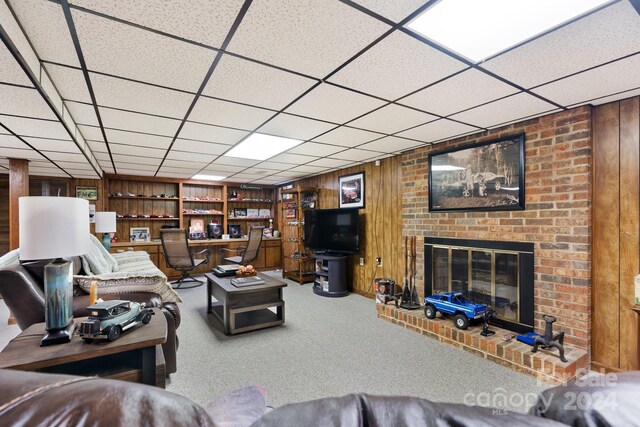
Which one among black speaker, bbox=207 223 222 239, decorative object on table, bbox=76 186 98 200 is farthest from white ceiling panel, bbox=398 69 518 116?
decorative object on table, bbox=76 186 98 200

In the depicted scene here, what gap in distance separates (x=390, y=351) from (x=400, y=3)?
2652 mm

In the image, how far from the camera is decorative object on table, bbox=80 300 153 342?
150 centimetres

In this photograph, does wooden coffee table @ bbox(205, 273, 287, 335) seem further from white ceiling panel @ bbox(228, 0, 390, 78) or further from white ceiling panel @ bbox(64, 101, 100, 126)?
white ceiling panel @ bbox(228, 0, 390, 78)

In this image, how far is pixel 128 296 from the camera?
2.39 m

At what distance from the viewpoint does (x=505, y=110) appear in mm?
2479

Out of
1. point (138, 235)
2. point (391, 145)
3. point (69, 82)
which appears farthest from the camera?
point (138, 235)

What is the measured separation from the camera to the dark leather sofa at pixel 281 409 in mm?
387

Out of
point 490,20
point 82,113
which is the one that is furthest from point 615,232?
point 82,113

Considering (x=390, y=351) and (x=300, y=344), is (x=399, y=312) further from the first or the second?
(x=300, y=344)

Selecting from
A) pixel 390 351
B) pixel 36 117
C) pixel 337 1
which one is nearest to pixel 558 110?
pixel 337 1

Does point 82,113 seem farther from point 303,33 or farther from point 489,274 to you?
point 489,274

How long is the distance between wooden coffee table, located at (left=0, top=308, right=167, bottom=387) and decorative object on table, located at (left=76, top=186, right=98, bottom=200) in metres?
4.89

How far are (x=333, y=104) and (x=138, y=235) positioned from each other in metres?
5.68

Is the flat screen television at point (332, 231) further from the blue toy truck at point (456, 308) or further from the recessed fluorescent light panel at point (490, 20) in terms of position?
the recessed fluorescent light panel at point (490, 20)
